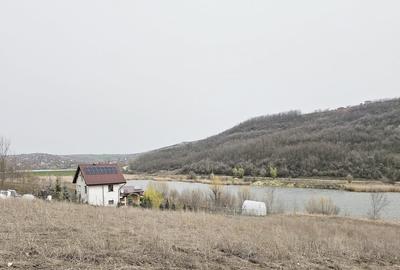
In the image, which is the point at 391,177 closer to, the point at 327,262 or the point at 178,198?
the point at 178,198

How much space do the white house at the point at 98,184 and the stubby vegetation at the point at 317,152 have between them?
192 feet

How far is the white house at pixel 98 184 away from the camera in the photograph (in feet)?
122

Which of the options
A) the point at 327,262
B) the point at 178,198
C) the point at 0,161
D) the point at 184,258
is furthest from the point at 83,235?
the point at 0,161

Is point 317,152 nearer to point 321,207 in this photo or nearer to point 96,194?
point 321,207

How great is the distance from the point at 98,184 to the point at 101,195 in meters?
1.26

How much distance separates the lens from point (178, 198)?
47.3 metres

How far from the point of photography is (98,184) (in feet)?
123

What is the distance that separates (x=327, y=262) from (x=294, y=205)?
135ft

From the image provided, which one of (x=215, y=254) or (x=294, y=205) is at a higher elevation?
(x=215, y=254)

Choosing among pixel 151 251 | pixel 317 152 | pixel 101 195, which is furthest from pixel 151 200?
pixel 317 152

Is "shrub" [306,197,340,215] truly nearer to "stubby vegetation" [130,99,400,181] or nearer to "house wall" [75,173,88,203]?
"house wall" [75,173,88,203]

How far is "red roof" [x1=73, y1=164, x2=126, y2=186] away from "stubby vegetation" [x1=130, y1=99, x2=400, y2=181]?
58436 mm

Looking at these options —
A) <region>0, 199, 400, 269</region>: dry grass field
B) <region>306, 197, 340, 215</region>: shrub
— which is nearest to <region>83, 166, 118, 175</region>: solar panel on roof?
<region>306, 197, 340, 215</region>: shrub

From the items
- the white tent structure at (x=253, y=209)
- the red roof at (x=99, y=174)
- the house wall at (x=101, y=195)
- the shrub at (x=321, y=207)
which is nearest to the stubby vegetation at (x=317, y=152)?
the shrub at (x=321, y=207)
